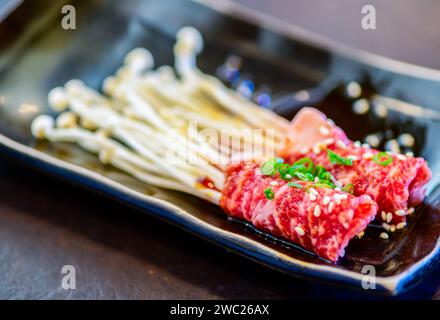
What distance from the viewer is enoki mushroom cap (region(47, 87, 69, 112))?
12.6 ft

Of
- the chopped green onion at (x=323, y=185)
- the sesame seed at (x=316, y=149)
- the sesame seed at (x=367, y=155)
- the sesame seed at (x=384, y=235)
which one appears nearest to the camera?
the chopped green onion at (x=323, y=185)

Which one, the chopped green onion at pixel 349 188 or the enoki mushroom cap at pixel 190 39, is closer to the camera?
the chopped green onion at pixel 349 188

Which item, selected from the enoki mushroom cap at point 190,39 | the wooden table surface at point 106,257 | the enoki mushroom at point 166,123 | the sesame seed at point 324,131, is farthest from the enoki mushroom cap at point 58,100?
the sesame seed at point 324,131

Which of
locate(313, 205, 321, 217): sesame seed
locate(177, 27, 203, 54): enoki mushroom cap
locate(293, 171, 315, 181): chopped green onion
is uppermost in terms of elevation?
locate(177, 27, 203, 54): enoki mushroom cap

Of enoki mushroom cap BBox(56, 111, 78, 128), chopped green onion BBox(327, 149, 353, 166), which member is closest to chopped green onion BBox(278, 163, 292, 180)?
chopped green onion BBox(327, 149, 353, 166)

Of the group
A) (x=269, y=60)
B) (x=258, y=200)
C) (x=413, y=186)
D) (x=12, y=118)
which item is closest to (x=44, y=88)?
(x=12, y=118)

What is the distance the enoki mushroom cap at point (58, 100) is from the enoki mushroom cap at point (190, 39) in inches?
35.5

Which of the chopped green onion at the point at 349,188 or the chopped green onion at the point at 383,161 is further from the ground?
the chopped green onion at the point at 383,161

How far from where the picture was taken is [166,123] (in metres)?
3.67

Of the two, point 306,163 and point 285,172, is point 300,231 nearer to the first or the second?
point 285,172

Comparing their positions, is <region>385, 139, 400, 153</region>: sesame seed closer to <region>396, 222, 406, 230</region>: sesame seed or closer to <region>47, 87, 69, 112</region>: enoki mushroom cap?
<region>396, 222, 406, 230</region>: sesame seed

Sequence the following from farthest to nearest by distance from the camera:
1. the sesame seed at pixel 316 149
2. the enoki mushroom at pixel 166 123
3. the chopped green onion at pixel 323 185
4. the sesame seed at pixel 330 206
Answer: the enoki mushroom at pixel 166 123 → the sesame seed at pixel 316 149 → the chopped green onion at pixel 323 185 → the sesame seed at pixel 330 206

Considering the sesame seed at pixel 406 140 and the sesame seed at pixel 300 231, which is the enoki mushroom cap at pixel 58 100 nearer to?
the sesame seed at pixel 300 231

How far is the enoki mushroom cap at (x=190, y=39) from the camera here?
165 inches
